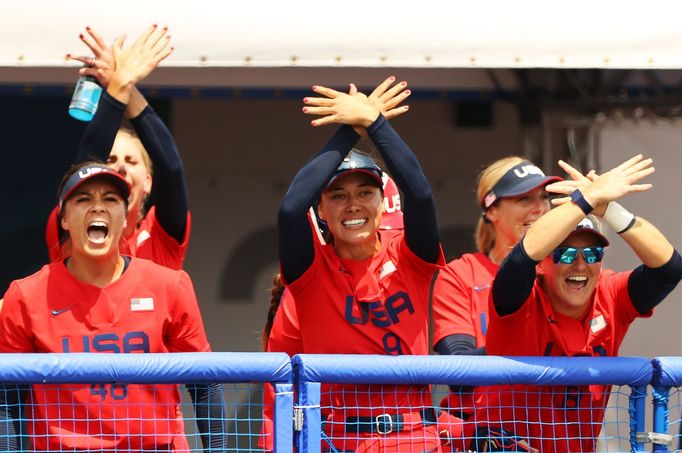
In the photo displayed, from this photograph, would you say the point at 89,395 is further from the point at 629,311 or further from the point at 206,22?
the point at 206,22

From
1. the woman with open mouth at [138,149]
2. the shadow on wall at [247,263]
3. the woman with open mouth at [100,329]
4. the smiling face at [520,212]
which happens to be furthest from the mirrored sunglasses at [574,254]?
the shadow on wall at [247,263]

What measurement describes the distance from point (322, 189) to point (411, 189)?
283mm

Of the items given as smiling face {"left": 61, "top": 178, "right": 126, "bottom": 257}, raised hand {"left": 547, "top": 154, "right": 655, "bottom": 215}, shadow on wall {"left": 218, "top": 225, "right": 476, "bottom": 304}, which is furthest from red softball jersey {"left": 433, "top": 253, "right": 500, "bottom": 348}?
shadow on wall {"left": 218, "top": 225, "right": 476, "bottom": 304}

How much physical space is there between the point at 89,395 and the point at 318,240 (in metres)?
1.00

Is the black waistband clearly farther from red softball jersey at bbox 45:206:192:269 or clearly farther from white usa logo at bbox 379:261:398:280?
red softball jersey at bbox 45:206:192:269

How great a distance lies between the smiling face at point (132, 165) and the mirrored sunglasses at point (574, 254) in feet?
5.02

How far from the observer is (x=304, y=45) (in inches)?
213

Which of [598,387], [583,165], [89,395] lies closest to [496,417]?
[598,387]

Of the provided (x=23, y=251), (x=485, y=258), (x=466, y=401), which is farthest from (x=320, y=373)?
(x=23, y=251)

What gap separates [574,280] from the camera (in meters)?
3.93

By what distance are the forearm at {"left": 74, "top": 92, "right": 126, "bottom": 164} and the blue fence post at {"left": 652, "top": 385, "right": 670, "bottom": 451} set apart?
191 cm

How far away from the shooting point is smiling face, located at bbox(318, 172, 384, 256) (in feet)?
12.9

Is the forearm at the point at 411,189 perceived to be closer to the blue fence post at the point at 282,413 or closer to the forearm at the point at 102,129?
the blue fence post at the point at 282,413

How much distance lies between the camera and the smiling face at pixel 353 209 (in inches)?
155
